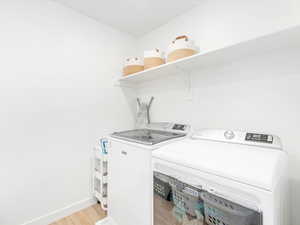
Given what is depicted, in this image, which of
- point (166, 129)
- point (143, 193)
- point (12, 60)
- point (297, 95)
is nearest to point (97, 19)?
point (12, 60)

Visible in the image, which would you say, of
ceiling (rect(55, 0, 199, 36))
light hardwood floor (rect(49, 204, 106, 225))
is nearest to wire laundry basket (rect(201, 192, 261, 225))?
light hardwood floor (rect(49, 204, 106, 225))

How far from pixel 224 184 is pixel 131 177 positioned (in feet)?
2.70

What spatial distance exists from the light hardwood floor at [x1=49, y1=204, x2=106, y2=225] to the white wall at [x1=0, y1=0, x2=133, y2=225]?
6.3 inches

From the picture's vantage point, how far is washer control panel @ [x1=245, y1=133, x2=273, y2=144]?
3.66 ft

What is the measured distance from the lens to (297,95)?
43.0 inches

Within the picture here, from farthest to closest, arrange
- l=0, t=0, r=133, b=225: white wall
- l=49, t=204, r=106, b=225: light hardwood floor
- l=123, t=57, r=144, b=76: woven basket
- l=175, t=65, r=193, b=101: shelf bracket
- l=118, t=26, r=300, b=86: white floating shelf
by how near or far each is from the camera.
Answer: l=123, t=57, r=144, b=76: woven basket < l=175, t=65, r=193, b=101: shelf bracket < l=49, t=204, r=106, b=225: light hardwood floor < l=0, t=0, r=133, b=225: white wall < l=118, t=26, r=300, b=86: white floating shelf

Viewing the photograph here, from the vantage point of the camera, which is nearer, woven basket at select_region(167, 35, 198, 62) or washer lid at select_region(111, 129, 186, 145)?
washer lid at select_region(111, 129, 186, 145)

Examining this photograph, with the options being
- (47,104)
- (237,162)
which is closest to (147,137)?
(237,162)

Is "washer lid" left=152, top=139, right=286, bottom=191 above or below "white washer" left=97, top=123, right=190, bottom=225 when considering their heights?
above

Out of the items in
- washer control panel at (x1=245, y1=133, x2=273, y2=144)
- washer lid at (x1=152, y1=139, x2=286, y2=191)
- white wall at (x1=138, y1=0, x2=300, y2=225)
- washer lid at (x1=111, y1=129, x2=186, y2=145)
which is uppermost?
white wall at (x1=138, y1=0, x2=300, y2=225)

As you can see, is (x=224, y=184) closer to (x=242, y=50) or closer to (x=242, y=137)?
(x=242, y=137)

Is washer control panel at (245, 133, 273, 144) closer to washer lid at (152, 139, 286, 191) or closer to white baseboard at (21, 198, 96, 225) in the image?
washer lid at (152, 139, 286, 191)

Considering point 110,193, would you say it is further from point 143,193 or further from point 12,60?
point 12,60

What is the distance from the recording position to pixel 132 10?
182 centimetres
